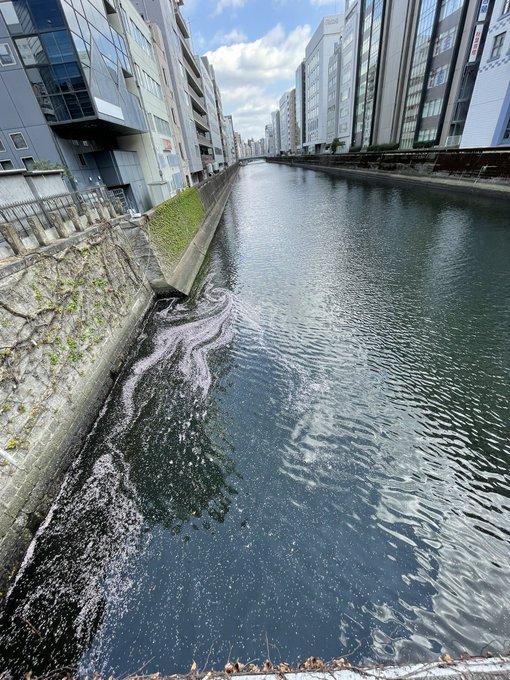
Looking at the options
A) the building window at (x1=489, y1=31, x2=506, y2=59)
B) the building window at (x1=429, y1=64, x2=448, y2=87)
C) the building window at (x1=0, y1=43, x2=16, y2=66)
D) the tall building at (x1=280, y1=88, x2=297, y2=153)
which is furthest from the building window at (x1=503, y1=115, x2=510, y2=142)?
the tall building at (x1=280, y1=88, x2=297, y2=153)

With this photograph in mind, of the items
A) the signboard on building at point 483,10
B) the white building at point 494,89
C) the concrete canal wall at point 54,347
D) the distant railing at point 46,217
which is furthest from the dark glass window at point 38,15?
the signboard on building at point 483,10

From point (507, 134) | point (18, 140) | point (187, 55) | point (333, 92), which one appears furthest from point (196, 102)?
point (333, 92)

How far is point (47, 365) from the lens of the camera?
7781mm

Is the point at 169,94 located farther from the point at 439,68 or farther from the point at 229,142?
the point at 229,142

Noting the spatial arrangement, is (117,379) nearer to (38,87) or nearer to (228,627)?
(228,627)

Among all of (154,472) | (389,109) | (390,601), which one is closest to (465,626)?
(390,601)

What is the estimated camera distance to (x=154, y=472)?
688 cm

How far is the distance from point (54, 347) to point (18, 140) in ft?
51.2

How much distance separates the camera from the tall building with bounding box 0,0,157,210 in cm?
1417

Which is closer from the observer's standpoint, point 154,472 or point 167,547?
point 167,547

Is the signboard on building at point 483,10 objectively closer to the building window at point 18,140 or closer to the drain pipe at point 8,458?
the building window at point 18,140

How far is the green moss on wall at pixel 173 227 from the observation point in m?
16.2

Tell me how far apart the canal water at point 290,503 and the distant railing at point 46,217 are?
484 centimetres

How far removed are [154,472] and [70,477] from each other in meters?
2.06
